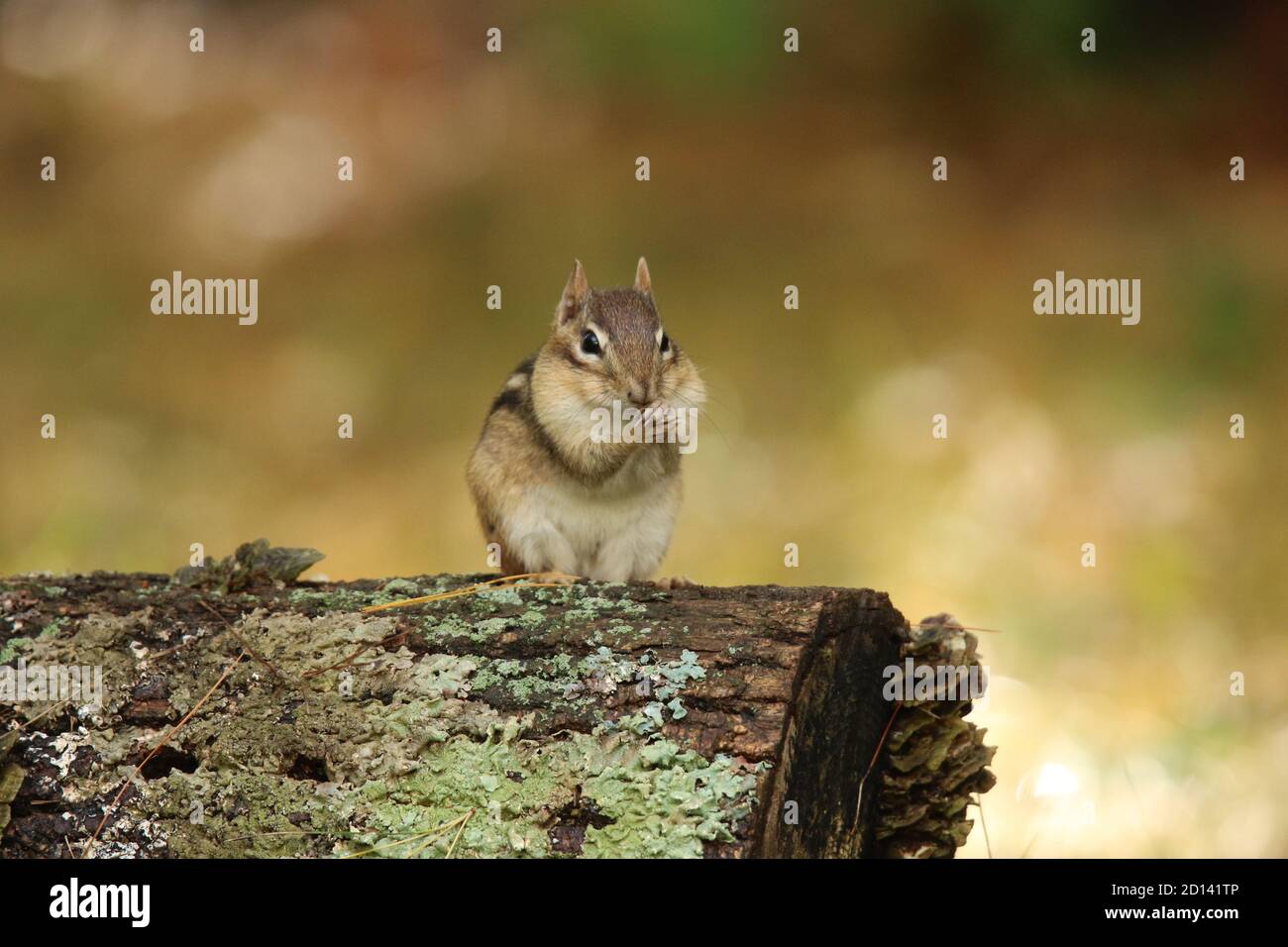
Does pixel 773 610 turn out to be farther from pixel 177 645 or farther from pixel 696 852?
pixel 177 645

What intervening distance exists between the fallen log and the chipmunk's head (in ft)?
3.22

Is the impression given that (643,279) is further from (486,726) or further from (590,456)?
(486,726)

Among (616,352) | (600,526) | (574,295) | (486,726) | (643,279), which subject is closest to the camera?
(486,726)

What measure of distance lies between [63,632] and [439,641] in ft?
3.32

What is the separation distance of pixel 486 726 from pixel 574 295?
1963 mm

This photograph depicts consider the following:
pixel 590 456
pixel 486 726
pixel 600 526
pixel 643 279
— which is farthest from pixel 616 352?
pixel 486 726

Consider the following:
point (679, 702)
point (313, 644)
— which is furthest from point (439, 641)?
point (679, 702)

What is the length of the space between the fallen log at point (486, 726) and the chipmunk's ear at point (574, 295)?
1333 mm

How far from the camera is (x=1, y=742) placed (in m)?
3.06

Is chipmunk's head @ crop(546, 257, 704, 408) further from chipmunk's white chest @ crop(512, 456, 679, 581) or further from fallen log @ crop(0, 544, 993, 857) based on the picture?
fallen log @ crop(0, 544, 993, 857)

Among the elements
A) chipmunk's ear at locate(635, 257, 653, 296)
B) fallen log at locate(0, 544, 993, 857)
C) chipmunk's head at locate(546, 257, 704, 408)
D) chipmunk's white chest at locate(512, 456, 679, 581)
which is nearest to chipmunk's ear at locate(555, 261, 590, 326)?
chipmunk's head at locate(546, 257, 704, 408)

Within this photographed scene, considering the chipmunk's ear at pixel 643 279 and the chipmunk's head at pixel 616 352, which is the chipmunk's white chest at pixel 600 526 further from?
the chipmunk's ear at pixel 643 279

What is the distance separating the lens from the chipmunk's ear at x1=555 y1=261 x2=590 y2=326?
4598 mm

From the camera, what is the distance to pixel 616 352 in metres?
4.36
